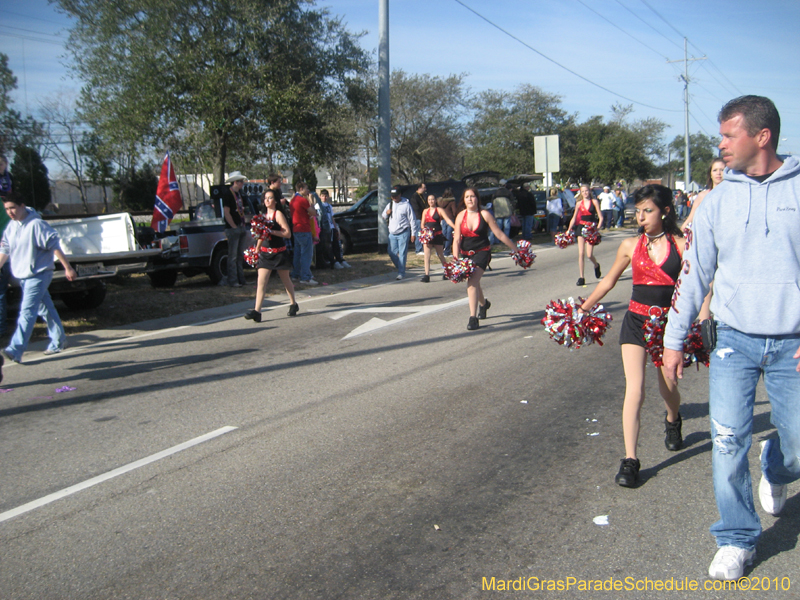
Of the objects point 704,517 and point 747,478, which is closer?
point 747,478

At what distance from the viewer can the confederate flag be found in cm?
1449

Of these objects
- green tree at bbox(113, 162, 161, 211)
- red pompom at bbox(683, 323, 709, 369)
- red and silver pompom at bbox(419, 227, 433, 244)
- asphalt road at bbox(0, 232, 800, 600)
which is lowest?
asphalt road at bbox(0, 232, 800, 600)

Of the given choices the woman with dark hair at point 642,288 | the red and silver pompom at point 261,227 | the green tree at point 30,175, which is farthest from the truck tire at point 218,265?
the green tree at point 30,175

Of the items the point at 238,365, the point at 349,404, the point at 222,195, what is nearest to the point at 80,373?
the point at 238,365

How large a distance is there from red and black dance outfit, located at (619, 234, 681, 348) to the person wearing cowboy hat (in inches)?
394

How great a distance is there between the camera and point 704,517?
3680 mm

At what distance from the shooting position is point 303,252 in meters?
14.2

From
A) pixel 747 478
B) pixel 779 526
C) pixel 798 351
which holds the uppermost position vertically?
pixel 798 351

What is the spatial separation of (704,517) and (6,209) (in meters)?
7.64

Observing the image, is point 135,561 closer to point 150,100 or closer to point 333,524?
point 333,524

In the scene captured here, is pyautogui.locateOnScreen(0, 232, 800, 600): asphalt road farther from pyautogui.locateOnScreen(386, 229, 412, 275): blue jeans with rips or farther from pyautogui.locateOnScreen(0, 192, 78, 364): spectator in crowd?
pyautogui.locateOnScreen(386, 229, 412, 275): blue jeans with rips

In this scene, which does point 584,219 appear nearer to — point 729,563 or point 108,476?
point 108,476

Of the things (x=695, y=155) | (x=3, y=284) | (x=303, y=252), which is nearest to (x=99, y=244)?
(x=3, y=284)

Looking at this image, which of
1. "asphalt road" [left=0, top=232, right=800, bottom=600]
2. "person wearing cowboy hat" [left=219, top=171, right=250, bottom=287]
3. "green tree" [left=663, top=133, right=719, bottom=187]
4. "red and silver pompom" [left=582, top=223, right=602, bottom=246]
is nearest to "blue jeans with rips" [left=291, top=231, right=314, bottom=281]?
"person wearing cowboy hat" [left=219, top=171, right=250, bottom=287]
